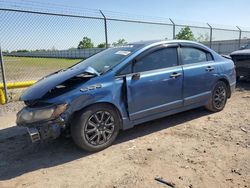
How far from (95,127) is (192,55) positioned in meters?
2.60

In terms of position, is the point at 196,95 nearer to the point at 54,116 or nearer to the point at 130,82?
the point at 130,82

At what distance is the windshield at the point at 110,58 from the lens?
169 inches

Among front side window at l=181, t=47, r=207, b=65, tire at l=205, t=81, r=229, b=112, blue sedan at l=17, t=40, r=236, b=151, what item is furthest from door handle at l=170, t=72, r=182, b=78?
tire at l=205, t=81, r=229, b=112

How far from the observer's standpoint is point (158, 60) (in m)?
4.66

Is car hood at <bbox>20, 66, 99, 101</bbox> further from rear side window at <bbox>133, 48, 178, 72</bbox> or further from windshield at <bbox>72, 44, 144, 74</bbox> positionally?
rear side window at <bbox>133, 48, 178, 72</bbox>

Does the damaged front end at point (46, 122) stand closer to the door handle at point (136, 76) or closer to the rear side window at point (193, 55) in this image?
the door handle at point (136, 76)

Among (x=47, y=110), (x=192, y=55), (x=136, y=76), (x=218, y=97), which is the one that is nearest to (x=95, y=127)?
(x=47, y=110)

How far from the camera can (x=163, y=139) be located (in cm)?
437

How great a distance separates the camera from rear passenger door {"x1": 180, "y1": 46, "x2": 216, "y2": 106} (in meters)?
4.98

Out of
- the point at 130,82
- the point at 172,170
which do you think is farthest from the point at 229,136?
the point at 130,82

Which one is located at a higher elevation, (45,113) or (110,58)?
(110,58)

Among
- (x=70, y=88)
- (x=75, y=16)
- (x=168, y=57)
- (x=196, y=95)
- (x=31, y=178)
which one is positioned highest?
A: (x=75, y=16)

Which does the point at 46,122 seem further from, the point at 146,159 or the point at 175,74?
the point at 175,74

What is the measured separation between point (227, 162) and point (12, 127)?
4.08 metres
